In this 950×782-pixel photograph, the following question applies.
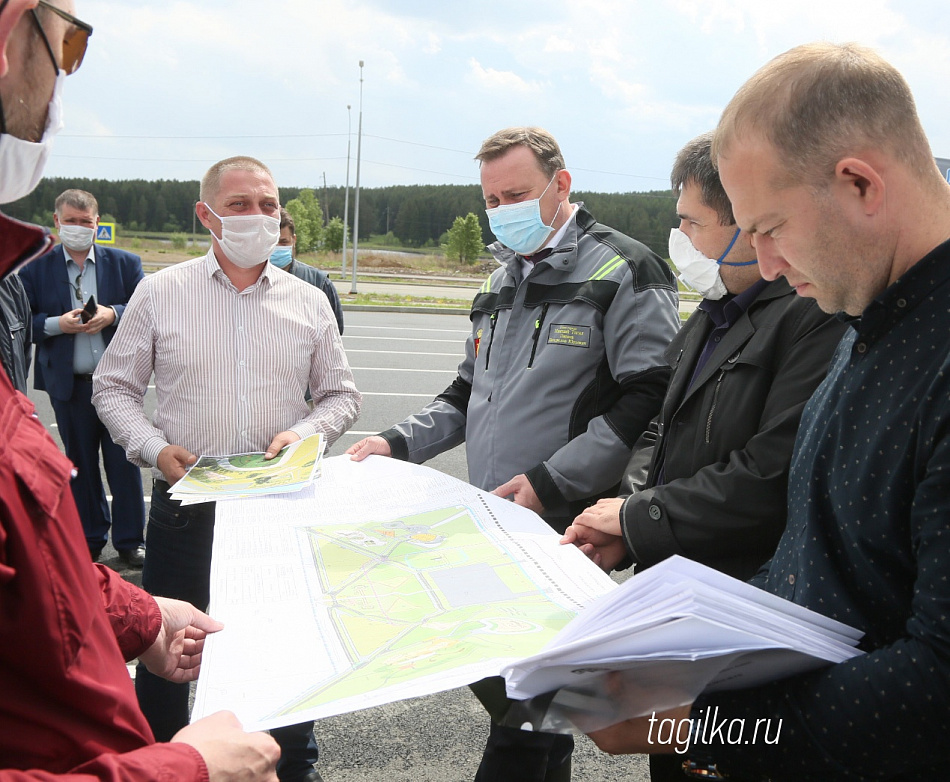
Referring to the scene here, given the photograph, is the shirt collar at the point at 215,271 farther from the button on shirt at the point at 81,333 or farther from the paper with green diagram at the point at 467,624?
the button on shirt at the point at 81,333

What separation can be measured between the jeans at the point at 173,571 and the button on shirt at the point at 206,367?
212 mm

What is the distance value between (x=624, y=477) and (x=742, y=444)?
0.47m

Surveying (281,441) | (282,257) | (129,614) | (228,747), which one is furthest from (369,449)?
(282,257)

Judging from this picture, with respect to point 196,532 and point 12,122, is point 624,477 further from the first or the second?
point 12,122

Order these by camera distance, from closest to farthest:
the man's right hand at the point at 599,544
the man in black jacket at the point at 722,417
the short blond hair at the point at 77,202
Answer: the man in black jacket at the point at 722,417, the man's right hand at the point at 599,544, the short blond hair at the point at 77,202

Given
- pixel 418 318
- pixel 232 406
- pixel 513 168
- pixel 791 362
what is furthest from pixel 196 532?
pixel 418 318

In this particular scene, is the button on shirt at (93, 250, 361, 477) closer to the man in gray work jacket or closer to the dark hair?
the man in gray work jacket

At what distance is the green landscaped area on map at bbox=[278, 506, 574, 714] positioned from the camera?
3.78 feet

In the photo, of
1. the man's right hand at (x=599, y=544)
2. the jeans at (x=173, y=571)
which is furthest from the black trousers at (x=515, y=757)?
the jeans at (x=173, y=571)

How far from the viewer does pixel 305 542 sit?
1.67m

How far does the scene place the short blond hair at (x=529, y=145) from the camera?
9.10 feet

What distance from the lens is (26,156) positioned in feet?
3.55

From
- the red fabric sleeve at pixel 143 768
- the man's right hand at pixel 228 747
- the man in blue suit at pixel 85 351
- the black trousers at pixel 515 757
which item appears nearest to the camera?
the red fabric sleeve at pixel 143 768

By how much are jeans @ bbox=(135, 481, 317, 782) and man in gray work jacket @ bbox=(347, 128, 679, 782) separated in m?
0.71
